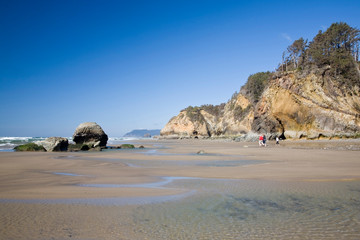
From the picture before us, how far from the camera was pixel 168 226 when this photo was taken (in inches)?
138

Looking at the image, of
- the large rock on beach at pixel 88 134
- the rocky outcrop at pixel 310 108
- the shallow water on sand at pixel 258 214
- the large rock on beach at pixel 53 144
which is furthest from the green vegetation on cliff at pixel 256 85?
the shallow water on sand at pixel 258 214

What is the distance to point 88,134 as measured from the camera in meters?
27.4

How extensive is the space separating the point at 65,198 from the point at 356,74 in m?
42.1

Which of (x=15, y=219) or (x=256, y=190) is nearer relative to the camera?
(x=15, y=219)

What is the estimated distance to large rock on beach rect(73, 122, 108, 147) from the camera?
27.3m

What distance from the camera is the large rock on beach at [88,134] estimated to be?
89.6 ft

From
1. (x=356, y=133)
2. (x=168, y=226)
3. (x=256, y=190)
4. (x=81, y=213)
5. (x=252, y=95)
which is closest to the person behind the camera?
(x=168, y=226)

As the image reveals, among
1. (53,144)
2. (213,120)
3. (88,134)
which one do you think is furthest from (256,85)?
(53,144)

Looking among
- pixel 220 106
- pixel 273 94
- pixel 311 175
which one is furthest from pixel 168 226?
pixel 220 106

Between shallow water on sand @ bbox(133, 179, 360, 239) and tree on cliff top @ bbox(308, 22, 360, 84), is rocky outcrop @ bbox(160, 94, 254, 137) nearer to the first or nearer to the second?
tree on cliff top @ bbox(308, 22, 360, 84)

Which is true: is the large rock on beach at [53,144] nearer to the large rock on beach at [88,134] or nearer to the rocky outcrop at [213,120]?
the large rock on beach at [88,134]

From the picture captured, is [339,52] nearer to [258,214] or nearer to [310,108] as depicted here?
[310,108]

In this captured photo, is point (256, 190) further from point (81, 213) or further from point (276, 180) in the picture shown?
point (81, 213)

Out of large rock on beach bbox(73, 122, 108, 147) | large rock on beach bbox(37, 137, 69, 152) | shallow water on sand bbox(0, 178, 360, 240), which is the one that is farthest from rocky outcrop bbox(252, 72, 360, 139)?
large rock on beach bbox(37, 137, 69, 152)
